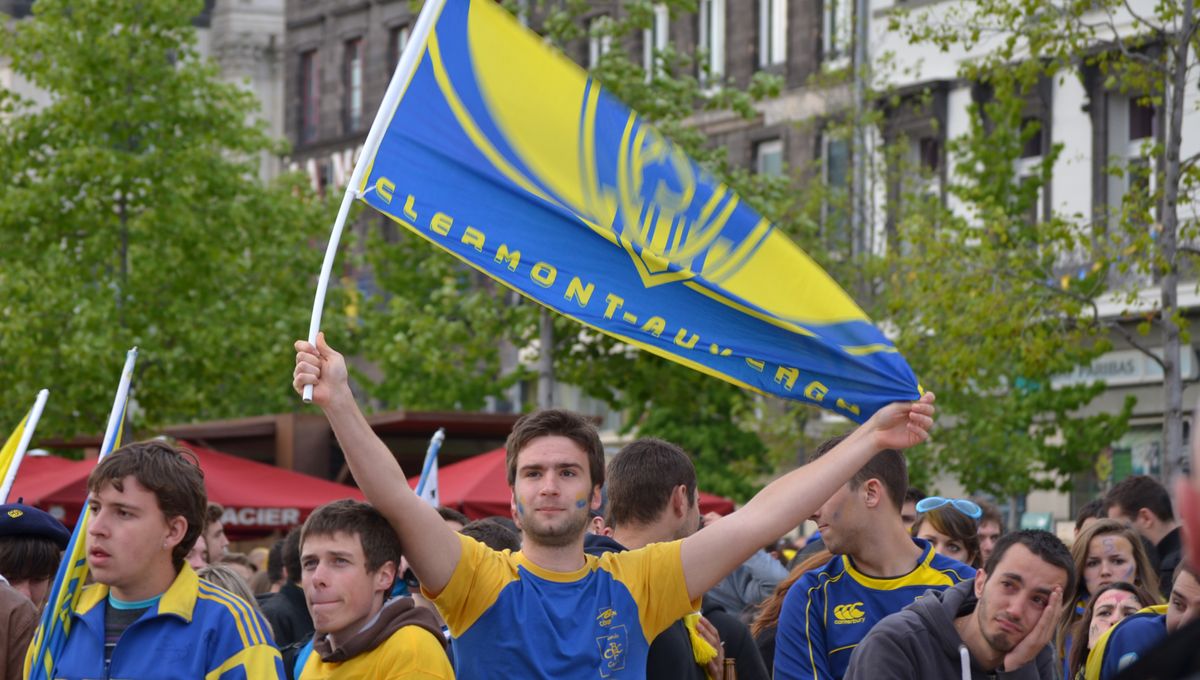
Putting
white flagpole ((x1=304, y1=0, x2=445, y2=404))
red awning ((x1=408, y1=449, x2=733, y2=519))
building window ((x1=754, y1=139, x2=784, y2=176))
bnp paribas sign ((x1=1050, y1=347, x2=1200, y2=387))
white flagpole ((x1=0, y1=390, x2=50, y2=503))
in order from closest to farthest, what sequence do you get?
1. white flagpole ((x1=304, y1=0, x2=445, y2=404))
2. white flagpole ((x1=0, y1=390, x2=50, y2=503))
3. red awning ((x1=408, y1=449, x2=733, y2=519))
4. bnp paribas sign ((x1=1050, y1=347, x2=1200, y2=387))
5. building window ((x1=754, y1=139, x2=784, y2=176))

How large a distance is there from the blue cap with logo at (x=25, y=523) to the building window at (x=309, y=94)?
159 ft

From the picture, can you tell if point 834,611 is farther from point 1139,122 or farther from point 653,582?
point 1139,122

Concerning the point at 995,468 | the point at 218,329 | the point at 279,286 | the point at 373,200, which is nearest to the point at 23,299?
the point at 218,329

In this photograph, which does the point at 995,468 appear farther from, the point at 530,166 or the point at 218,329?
the point at 530,166

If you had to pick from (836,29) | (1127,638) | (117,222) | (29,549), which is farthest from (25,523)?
(836,29)

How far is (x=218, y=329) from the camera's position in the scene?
96.8 feet

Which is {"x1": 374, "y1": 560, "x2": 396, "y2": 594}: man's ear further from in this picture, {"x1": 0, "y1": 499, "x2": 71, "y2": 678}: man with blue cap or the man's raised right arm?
{"x1": 0, "y1": 499, "x2": 71, "y2": 678}: man with blue cap

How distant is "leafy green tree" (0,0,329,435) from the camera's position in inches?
1137

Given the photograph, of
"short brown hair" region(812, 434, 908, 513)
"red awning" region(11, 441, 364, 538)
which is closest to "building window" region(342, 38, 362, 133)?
"red awning" region(11, 441, 364, 538)

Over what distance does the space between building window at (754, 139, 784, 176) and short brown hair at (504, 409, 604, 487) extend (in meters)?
37.1

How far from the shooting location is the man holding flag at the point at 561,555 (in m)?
5.49

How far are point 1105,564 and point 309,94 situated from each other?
48645mm

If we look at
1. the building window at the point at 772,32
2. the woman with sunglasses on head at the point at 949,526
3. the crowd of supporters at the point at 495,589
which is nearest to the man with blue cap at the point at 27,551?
the crowd of supporters at the point at 495,589

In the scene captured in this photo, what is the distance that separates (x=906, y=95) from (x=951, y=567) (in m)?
30.6
